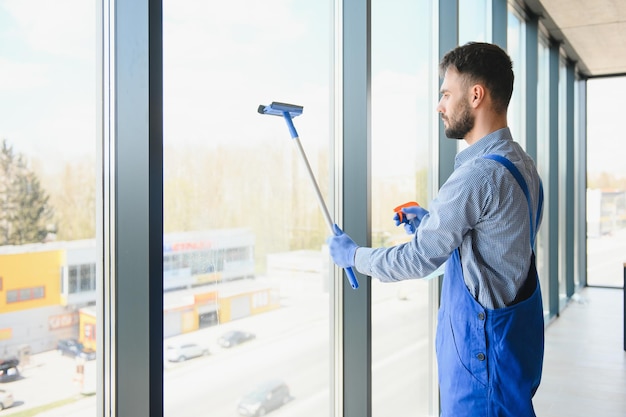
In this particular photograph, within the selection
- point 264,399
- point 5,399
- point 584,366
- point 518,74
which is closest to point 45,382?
point 5,399

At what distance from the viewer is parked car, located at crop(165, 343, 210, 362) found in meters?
1.63

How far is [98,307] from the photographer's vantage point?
1396mm

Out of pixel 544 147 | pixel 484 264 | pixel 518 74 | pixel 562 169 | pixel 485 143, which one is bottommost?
pixel 484 264

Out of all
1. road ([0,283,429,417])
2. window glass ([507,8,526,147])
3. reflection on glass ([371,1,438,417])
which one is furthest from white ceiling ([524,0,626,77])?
road ([0,283,429,417])

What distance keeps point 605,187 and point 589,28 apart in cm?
306

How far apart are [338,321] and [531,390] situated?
1.03 meters

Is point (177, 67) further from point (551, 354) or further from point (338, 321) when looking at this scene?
point (551, 354)

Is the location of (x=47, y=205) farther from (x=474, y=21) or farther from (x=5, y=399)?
(x=474, y=21)

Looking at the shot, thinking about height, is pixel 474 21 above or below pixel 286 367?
above

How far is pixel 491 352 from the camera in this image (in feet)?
4.60

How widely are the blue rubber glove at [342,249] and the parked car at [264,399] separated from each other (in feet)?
2.10

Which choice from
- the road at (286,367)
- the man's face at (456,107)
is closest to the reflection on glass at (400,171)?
the road at (286,367)

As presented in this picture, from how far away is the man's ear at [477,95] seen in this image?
1.50 meters

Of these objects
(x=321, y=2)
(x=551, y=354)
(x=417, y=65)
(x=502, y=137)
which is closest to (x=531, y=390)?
(x=502, y=137)
